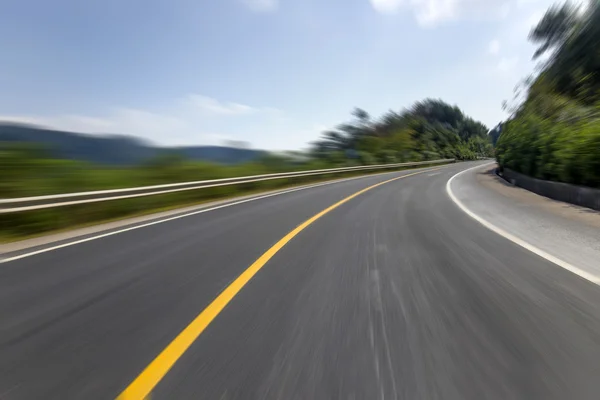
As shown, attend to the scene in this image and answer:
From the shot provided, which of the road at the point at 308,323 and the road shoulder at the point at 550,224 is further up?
the road at the point at 308,323

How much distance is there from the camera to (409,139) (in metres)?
68.0

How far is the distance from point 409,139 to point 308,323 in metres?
69.2

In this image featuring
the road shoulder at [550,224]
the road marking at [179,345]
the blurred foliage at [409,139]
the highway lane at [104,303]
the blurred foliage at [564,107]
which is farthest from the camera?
the blurred foliage at [409,139]

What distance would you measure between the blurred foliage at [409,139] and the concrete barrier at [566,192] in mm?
20666

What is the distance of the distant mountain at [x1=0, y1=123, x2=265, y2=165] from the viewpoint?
966 centimetres

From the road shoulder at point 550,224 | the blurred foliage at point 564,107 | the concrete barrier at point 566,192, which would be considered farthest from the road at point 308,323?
the blurred foliage at point 564,107

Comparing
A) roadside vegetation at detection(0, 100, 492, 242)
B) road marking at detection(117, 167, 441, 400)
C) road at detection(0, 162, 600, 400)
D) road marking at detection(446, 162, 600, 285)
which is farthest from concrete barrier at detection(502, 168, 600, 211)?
roadside vegetation at detection(0, 100, 492, 242)

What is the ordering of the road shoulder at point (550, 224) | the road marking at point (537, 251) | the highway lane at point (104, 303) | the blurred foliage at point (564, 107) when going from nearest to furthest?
the highway lane at point (104, 303), the road marking at point (537, 251), the road shoulder at point (550, 224), the blurred foliage at point (564, 107)

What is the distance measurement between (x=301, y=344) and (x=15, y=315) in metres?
2.72

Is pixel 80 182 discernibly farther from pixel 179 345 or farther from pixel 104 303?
pixel 179 345

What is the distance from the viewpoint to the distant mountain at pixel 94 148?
966cm

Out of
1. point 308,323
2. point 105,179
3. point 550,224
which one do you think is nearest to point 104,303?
point 308,323

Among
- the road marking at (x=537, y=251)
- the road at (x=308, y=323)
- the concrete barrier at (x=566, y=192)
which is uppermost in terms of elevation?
the road at (x=308, y=323)

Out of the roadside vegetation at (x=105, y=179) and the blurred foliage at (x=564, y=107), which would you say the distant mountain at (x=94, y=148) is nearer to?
the roadside vegetation at (x=105, y=179)
